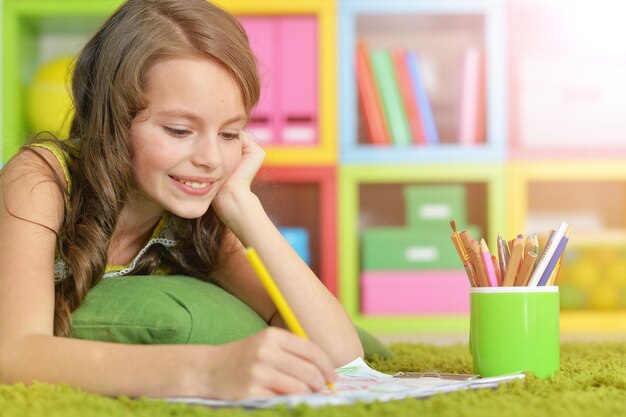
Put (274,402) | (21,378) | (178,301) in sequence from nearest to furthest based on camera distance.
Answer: (274,402) → (21,378) → (178,301)

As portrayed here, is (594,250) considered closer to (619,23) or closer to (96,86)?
(619,23)

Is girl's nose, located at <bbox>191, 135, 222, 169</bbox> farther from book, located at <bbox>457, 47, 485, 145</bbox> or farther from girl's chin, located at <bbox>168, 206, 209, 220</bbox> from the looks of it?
book, located at <bbox>457, 47, 485, 145</bbox>

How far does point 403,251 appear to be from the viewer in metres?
2.30

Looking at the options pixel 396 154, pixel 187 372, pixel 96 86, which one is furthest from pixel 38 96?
pixel 187 372

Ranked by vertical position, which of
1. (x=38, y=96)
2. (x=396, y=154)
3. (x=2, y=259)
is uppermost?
(x=38, y=96)

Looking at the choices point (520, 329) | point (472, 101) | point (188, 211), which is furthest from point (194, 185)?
point (472, 101)

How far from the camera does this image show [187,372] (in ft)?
2.58

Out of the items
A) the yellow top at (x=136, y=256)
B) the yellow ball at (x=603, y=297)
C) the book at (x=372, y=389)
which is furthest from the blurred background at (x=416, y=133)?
the book at (x=372, y=389)

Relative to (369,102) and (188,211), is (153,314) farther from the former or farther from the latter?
(369,102)

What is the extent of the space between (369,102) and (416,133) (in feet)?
0.49

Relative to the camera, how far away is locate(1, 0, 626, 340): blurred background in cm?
229

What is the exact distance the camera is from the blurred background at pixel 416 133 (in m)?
2.29

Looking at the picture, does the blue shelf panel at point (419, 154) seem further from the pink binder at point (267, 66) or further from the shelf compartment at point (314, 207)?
the pink binder at point (267, 66)

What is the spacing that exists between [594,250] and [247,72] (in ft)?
4.92
